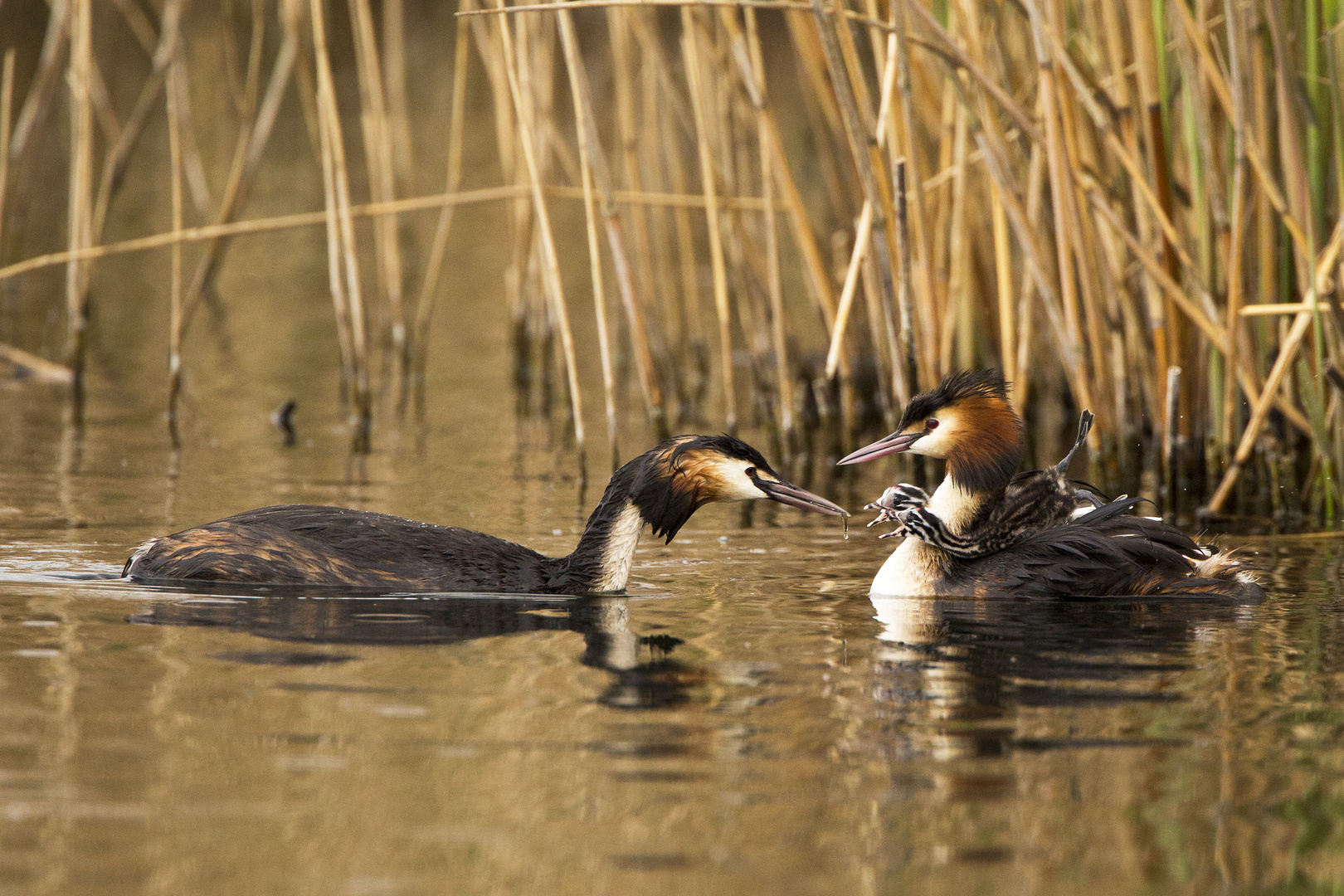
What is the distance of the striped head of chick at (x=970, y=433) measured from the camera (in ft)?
Answer: 22.4

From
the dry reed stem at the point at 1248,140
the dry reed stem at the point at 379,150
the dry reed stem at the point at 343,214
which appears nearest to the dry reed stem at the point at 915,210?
the dry reed stem at the point at 1248,140

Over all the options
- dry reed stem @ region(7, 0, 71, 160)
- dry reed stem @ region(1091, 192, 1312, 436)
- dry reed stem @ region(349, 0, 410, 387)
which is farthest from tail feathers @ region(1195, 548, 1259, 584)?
dry reed stem @ region(7, 0, 71, 160)

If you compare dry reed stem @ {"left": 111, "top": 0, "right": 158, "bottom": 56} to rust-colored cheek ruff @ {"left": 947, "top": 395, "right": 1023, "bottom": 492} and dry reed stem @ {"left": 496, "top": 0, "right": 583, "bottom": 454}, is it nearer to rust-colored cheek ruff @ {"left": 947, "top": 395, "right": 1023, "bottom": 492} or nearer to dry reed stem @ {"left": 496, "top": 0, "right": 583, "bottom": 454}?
dry reed stem @ {"left": 496, "top": 0, "right": 583, "bottom": 454}

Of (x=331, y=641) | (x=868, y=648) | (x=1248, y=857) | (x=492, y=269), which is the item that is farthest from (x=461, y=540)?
(x=492, y=269)

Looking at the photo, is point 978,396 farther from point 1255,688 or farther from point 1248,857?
Answer: point 1248,857

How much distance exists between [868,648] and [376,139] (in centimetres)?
625

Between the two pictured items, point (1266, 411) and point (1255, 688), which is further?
point (1266, 411)

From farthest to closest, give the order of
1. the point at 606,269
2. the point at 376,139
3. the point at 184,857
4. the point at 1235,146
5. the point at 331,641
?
the point at 606,269 < the point at 376,139 < the point at 1235,146 < the point at 331,641 < the point at 184,857

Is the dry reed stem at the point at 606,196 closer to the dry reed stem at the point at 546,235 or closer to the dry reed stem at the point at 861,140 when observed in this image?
the dry reed stem at the point at 546,235

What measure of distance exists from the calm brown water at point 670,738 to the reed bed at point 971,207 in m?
1.19

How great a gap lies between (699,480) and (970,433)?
3.73 ft

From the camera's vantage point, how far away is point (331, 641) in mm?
5316

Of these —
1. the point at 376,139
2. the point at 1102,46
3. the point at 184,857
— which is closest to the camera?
the point at 184,857

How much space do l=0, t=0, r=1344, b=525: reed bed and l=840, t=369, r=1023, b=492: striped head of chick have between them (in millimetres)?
857
